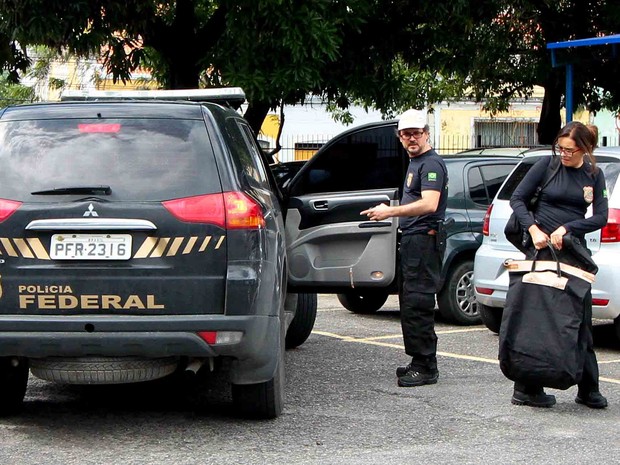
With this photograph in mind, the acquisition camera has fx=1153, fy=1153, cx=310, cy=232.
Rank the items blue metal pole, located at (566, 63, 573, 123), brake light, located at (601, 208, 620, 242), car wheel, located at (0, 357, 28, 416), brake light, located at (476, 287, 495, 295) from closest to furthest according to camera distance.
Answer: car wheel, located at (0, 357, 28, 416), brake light, located at (601, 208, 620, 242), brake light, located at (476, 287, 495, 295), blue metal pole, located at (566, 63, 573, 123)

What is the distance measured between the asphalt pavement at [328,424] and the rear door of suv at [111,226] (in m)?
0.71

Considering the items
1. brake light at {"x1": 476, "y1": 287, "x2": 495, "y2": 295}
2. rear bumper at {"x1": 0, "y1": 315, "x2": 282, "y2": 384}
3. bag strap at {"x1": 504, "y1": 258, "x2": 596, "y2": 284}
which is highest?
bag strap at {"x1": 504, "y1": 258, "x2": 596, "y2": 284}

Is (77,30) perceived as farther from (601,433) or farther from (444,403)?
(601,433)

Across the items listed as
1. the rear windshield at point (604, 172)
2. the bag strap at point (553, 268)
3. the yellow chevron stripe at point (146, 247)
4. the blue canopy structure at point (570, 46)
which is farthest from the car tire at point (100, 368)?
the blue canopy structure at point (570, 46)

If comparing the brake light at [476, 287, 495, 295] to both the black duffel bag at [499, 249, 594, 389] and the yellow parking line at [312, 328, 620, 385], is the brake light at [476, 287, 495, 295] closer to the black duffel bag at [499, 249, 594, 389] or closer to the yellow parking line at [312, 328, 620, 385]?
the yellow parking line at [312, 328, 620, 385]

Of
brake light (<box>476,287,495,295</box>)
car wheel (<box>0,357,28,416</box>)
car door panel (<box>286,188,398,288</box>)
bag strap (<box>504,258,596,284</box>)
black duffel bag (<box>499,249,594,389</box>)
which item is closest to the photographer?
car wheel (<box>0,357,28,416</box>)

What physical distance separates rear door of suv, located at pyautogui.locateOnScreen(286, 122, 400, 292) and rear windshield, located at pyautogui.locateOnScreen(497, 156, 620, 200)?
1473 millimetres

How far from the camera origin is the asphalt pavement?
18.1 feet

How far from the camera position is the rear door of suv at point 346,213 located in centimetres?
775

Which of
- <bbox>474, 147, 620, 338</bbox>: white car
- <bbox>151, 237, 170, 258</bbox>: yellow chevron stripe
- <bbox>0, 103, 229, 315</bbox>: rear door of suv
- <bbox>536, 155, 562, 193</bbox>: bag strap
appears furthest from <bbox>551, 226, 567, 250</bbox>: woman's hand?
<bbox>151, 237, 170, 258</bbox>: yellow chevron stripe

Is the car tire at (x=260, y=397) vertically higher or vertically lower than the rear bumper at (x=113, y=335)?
lower

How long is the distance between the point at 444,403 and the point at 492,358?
73.0 inches

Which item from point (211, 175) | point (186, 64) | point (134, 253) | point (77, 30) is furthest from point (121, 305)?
point (186, 64)

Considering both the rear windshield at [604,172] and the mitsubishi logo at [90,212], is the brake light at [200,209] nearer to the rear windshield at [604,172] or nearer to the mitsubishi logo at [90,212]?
the mitsubishi logo at [90,212]
